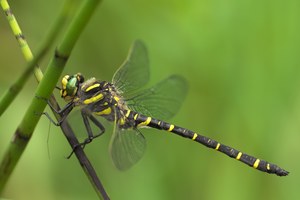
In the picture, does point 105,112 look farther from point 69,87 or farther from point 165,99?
point 165,99

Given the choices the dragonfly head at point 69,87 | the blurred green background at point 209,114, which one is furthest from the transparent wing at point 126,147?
the blurred green background at point 209,114

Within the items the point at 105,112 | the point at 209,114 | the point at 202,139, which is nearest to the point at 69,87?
the point at 105,112

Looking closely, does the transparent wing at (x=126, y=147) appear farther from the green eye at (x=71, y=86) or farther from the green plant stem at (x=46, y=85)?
the green plant stem at (x=46, y=85)

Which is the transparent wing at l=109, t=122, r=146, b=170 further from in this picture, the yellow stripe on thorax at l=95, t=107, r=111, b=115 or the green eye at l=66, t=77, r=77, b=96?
the green eye at l=66, t=77, r=77, b=96

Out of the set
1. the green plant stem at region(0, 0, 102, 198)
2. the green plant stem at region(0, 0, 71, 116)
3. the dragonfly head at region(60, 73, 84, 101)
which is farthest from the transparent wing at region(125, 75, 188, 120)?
the green plant stem at region(0, 0, 102, 198)

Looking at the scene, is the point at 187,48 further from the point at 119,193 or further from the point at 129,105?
the point at 119,193

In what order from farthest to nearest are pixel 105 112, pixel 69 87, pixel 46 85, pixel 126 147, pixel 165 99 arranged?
1. pixel 165 99
2. pixel 105 112
3. pixel 126 147
4. pixel 69 87
5. pixel 46 85

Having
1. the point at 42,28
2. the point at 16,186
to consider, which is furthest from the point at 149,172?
the point at 42,28
